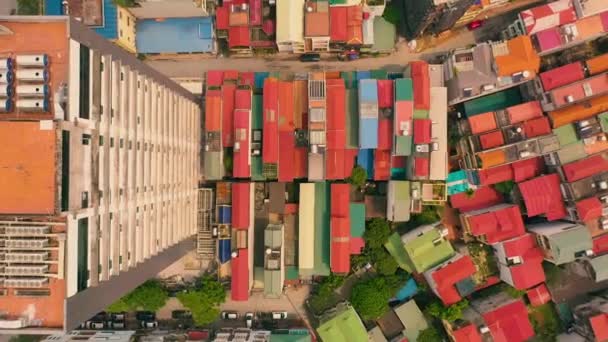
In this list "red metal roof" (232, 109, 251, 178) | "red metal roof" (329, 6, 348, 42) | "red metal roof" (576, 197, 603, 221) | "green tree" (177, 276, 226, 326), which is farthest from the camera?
"green tree" (177, 276, 226, 326)

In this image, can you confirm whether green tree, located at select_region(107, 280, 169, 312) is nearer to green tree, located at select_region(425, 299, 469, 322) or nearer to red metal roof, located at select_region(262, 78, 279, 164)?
red metal roof, located at select_region(262, 78, 279, 164)

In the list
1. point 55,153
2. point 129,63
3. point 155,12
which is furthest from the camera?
point 155,12

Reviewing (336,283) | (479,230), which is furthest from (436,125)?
(336,283)

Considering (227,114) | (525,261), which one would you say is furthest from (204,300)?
(525,261)

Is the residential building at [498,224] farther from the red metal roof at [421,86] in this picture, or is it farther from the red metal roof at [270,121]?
the red metal roof at [270,121]

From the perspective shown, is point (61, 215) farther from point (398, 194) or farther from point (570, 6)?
point (570, 6)

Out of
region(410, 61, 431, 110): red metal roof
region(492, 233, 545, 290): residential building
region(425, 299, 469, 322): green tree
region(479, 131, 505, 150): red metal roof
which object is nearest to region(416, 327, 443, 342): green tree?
region(425, 299, 469, 322): green tree

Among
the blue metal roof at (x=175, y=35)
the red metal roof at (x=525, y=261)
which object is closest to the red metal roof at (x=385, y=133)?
the red metal roof at (x=525, y=261)
